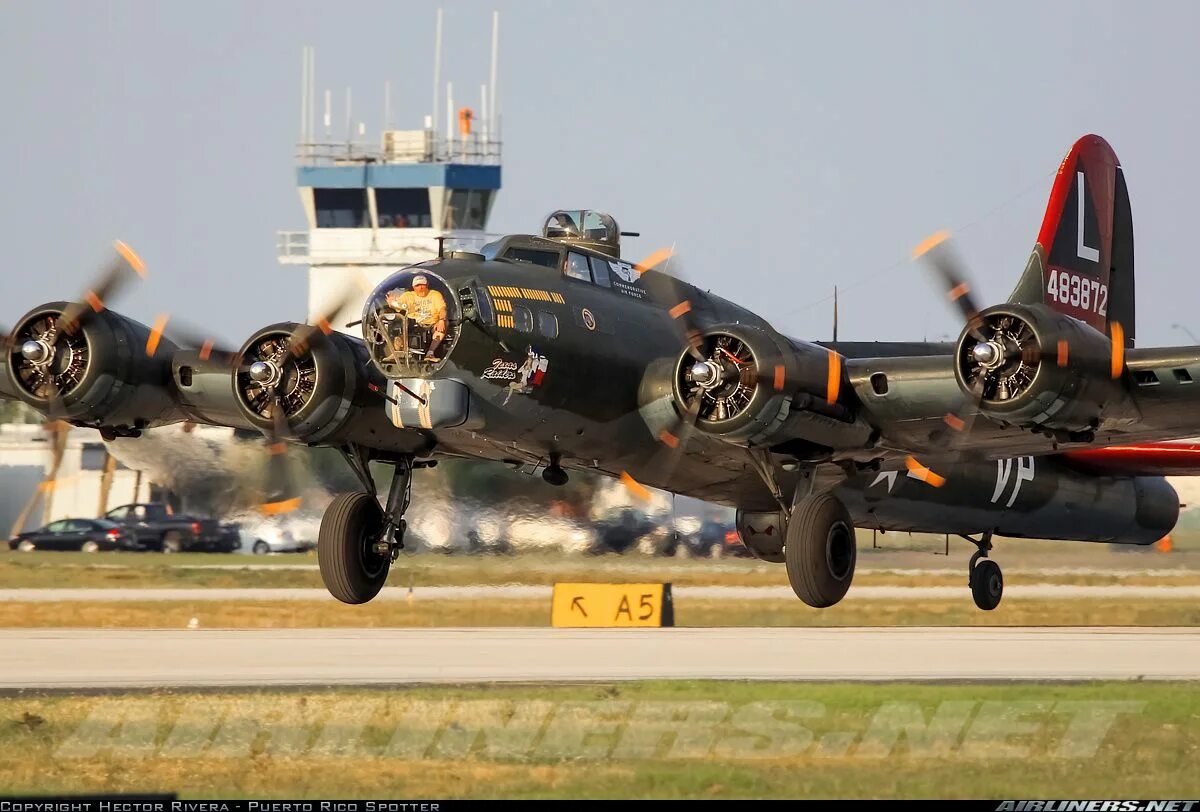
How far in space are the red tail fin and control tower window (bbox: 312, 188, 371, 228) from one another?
45702mm

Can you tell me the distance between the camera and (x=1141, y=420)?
20.1 meters

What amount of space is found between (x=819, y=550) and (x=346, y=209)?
52.0 metres

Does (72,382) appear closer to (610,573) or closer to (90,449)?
(610,573)

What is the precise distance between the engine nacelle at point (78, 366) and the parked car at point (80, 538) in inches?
1473

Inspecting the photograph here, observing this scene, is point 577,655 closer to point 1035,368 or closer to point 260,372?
point 260,372

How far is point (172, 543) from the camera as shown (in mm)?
57500

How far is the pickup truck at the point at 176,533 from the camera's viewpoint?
5719 cm

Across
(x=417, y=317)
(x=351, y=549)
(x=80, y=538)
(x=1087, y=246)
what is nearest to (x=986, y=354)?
(x=417, y=317)

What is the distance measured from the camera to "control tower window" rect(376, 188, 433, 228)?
226ft

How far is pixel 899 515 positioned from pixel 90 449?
3951 centimetres

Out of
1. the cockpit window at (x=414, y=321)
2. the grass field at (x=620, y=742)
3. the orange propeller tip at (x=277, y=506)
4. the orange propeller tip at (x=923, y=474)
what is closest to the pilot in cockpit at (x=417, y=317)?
the cockpit window at (x=414, y=321)

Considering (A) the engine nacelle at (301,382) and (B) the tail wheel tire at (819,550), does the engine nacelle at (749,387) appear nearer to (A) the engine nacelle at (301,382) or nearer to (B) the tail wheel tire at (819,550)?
(B) the tail wheel tire at (819,550)

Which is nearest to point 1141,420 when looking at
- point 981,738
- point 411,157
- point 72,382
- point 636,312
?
point 981,738

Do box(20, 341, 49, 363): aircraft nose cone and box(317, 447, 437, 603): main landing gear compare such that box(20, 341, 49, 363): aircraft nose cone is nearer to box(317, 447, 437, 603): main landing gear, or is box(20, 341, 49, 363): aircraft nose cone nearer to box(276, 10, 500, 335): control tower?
box(317, 447, 437, 603): main landing gear
